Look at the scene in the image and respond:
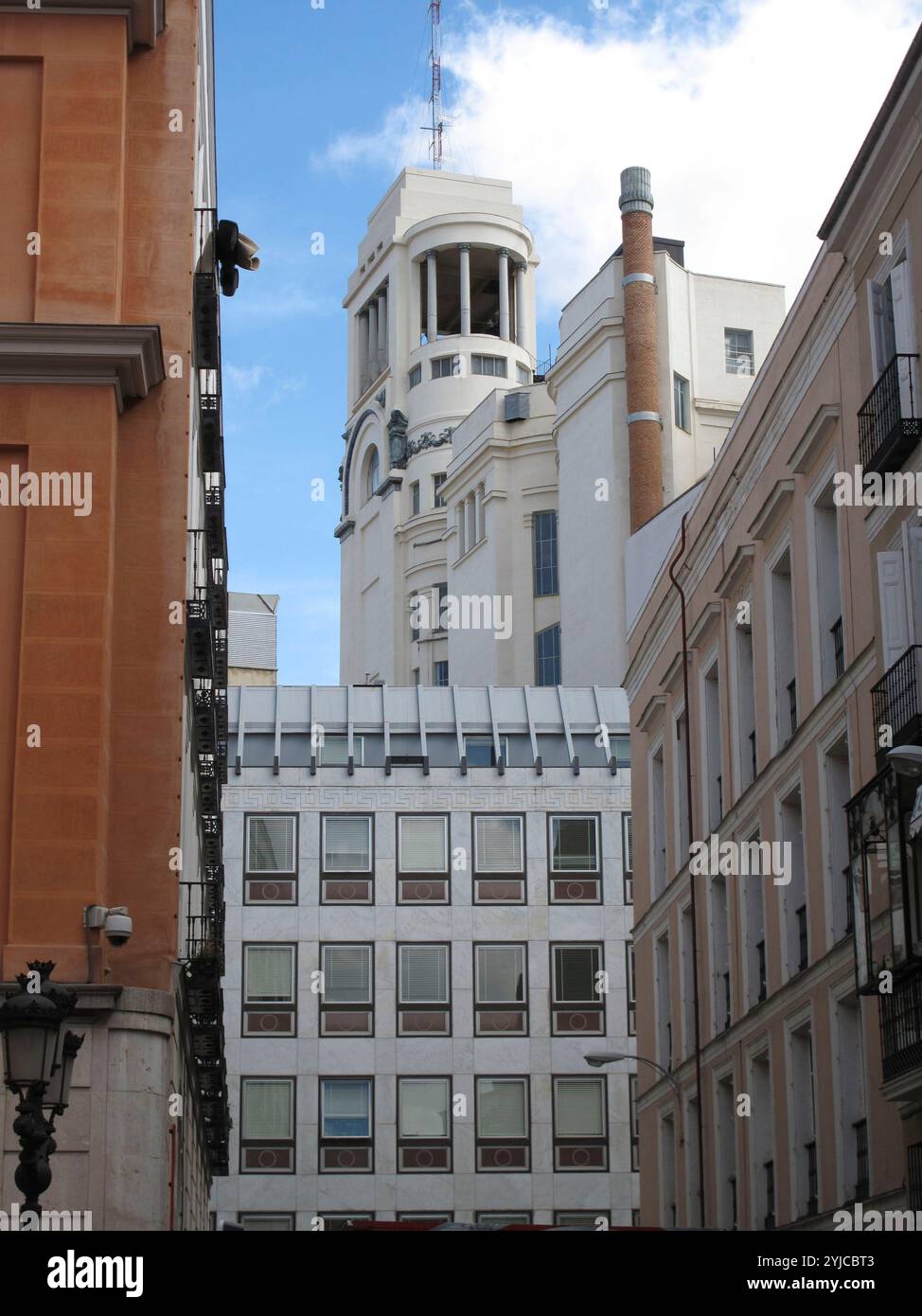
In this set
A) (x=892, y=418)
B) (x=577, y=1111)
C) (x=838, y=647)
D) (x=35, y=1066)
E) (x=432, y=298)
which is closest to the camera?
(x=35, y=1066)

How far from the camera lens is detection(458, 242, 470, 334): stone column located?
93.1 metres

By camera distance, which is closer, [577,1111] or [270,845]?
[577,1111]

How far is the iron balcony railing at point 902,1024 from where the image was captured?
2250 cm

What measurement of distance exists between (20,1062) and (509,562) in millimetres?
62219

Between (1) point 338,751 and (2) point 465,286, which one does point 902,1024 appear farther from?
(2) point 465,286

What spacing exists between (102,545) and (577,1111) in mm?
35314

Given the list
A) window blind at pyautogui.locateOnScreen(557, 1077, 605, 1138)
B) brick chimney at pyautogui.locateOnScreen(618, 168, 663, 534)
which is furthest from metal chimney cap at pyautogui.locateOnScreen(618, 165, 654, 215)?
window blind at pyautogui.locateOnScreen(557, 1077, 605, 1138)

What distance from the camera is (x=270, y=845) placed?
195ft

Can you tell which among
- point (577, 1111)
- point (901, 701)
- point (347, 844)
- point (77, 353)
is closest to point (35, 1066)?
point (901, 701)

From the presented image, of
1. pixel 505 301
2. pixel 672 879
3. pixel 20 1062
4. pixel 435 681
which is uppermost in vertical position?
pixel 505 301
